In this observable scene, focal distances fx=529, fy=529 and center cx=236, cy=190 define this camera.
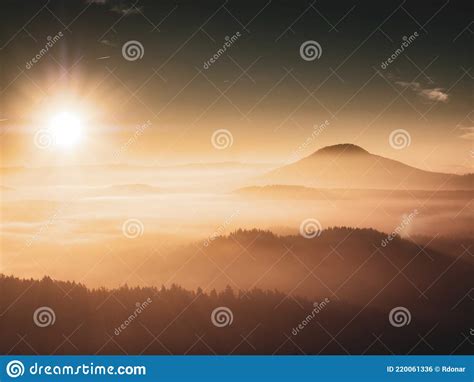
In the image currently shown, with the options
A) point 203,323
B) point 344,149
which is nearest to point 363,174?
point 344,149

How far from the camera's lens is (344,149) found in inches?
189

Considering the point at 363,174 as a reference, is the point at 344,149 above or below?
above

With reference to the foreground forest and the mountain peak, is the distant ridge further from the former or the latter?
the foreground forest

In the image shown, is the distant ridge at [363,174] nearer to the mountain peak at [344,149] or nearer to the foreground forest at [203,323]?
the mountain peak at [344,149]

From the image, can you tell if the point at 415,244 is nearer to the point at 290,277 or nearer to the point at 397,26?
the point at 290,277

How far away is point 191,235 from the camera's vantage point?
481 centimetres

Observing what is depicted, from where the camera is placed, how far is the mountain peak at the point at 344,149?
4805 millimetres

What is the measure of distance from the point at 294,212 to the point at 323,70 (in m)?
1.33

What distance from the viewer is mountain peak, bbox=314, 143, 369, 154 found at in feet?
15.8

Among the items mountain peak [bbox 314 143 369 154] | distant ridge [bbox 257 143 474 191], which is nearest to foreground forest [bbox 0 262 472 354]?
distant ridge [bbox 257 143 474 191]

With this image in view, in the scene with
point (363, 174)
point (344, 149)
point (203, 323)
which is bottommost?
point (203, 323)

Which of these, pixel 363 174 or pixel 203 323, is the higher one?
pixel 363 174

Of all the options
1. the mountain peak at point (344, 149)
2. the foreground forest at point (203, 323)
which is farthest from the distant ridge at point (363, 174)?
the foreground forest at point (203, 323)

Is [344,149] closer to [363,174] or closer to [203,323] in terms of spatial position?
[363,174]
